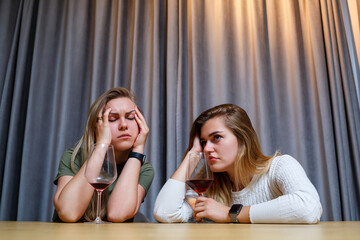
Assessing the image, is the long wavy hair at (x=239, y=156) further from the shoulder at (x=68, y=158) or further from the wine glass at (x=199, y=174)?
the shoulder at (x=68, y=158)

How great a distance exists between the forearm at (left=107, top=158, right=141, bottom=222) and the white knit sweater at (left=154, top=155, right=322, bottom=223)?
0.37ft

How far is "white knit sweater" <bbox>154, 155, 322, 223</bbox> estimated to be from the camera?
103cm

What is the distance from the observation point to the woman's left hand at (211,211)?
1.10 m

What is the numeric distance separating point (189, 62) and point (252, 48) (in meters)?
0.44

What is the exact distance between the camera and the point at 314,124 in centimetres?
196

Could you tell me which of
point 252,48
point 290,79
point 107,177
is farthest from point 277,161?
point 252,48

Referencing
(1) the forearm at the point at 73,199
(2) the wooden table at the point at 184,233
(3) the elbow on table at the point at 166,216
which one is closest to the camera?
(2) the wooden table at the point at 184,233

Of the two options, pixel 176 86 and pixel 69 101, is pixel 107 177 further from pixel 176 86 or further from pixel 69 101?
pixel 69 101

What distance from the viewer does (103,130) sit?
1380 millimetres

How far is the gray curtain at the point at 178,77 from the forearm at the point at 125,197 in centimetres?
70

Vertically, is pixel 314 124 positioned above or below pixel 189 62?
below

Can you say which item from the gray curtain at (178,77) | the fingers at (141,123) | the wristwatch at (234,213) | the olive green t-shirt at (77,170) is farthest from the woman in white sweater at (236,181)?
the gray curtain at (178,77)

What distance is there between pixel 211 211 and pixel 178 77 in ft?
3.91

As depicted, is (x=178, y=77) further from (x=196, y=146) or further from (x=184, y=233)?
(x=184, y=233)
